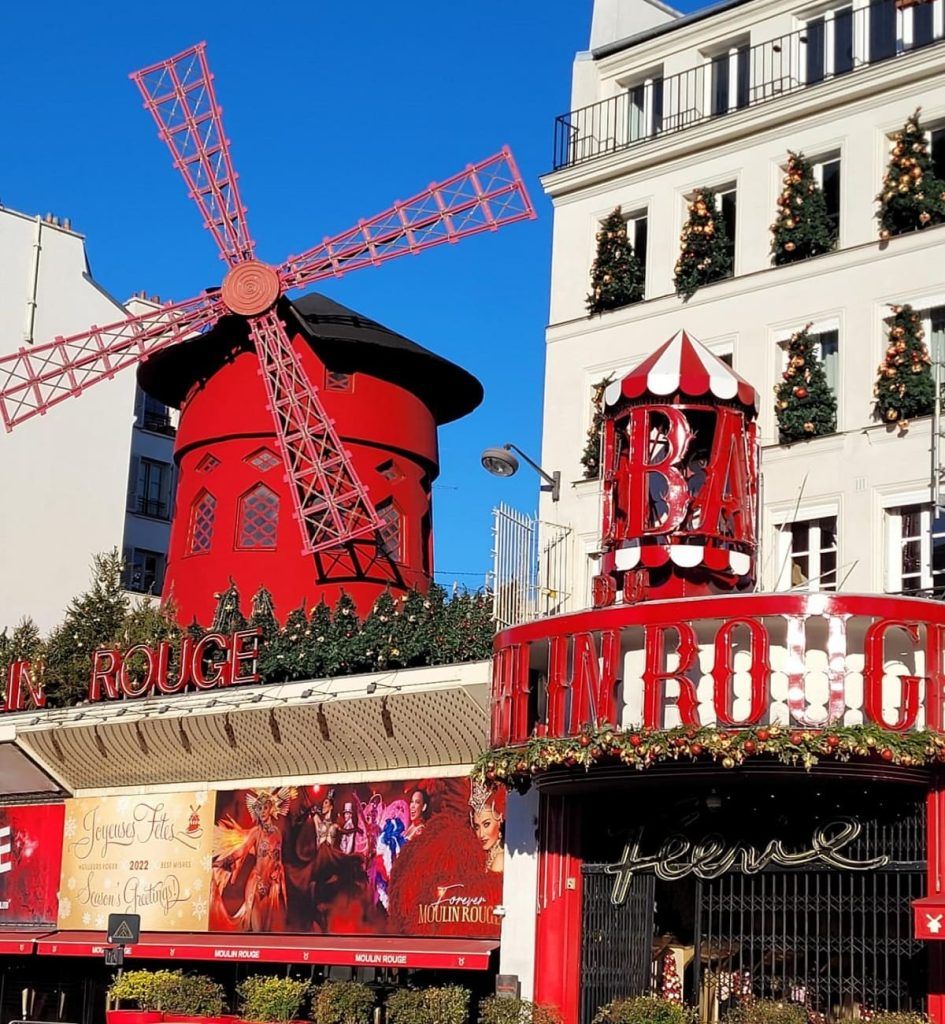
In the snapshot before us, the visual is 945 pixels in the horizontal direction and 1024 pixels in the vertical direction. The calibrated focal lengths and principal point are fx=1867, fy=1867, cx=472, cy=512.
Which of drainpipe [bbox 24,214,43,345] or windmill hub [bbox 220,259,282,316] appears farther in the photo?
drainpipe [bbox 24,214,43,345]

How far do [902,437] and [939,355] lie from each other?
843 mm

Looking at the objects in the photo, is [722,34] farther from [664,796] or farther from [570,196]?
[664,796]

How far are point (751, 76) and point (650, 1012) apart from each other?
931 cm

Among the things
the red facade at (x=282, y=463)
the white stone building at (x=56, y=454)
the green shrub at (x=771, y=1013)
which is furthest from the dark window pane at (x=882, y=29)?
the white stone building at (x=56, y=454)

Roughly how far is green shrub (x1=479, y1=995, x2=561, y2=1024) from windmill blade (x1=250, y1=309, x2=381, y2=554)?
28.5 ft

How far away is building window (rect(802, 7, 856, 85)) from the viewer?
18.2 meters

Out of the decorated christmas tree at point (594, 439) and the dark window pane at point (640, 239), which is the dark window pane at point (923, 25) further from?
the decorated christmas tree at point (594, 439)

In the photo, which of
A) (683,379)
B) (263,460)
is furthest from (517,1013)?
(263,460)

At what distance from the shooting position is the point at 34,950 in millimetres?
22797

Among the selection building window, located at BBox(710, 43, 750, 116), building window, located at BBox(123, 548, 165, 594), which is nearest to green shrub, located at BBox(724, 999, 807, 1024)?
building window, located at BBox(710, 43, 750, 116)

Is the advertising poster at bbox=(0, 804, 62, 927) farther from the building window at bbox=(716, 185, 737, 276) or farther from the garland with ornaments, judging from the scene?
the building window at bbox=(716, 185, 737, 276)

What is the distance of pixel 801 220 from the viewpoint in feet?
58.5

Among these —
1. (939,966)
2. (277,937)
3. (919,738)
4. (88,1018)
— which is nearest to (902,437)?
(919,738)

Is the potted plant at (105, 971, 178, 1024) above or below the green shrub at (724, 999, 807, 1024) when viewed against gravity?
below
